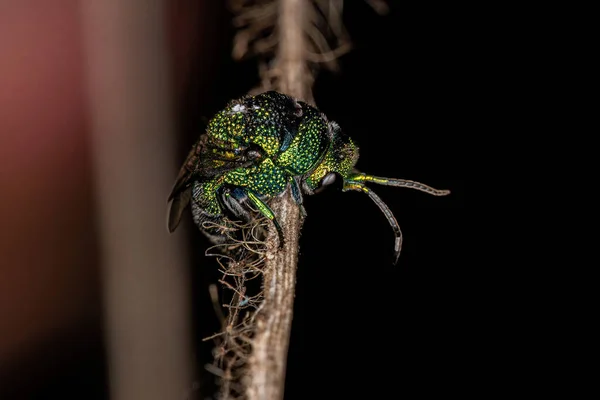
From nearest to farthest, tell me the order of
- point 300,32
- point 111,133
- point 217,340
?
point 217,340
point 111,133
point 300,32

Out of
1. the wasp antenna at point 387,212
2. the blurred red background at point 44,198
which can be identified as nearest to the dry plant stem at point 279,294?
the wasp antenna at point 387,212

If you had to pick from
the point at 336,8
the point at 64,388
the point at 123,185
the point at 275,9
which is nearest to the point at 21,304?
the point at 64,388

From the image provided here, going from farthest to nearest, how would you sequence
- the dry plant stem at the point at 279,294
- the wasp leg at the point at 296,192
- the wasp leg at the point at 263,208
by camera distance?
1. the wasp leg at the point at 296,192
2. the wasp leg at the point at 263,208
3. the dry plant stem at the point at 279,294

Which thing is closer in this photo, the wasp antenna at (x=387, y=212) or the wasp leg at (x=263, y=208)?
the wasp leg at (x=263, y=208)

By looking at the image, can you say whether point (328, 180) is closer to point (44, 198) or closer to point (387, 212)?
point (387, 212)

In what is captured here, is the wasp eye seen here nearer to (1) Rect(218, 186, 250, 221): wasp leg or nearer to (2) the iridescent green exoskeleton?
(2) the iridescent green exoskeleton

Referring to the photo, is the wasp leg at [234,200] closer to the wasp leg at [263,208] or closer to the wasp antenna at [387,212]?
the wasp leg at [263,208]

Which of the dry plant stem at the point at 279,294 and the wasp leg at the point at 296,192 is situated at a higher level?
the wasp leg at the point at 296,192

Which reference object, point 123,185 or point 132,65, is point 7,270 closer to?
point 123,185
